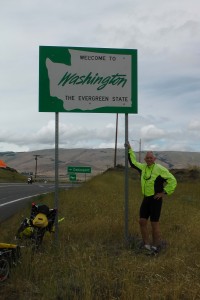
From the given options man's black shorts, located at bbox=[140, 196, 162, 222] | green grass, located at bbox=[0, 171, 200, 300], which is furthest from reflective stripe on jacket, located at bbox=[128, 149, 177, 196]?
green grass, located at bbox=[0, 171, 200, 300]

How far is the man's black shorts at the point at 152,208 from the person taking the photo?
25.6 ft

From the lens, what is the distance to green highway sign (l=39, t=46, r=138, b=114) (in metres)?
8.05

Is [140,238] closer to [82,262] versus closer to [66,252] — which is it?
[66,252]

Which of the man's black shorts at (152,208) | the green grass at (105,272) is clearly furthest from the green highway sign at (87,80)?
the green grass at (105,272)

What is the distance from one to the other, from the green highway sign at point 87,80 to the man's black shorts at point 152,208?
1.66m

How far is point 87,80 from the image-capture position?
8.19m

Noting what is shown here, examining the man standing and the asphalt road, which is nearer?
the man standing

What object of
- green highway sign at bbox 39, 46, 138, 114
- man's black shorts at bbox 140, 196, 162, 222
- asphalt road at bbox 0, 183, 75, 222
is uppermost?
green highway sign at bbox 39, 46, 138, 114

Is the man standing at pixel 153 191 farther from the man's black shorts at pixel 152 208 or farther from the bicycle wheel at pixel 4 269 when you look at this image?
the bicycle wheel at pixel 4 269

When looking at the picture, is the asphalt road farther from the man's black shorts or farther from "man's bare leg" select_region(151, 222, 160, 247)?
"man's bare leg" select_region(151, 222, 160, 247)

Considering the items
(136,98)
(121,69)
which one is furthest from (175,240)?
(121,69)

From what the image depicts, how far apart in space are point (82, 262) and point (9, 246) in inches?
38.4

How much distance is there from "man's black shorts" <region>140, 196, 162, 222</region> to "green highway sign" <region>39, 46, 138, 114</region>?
166cm

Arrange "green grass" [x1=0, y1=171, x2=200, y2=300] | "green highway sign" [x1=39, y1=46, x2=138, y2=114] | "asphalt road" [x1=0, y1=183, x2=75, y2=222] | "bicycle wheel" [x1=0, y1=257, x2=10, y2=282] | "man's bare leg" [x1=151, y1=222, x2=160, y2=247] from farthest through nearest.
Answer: "asphalt road" [x1=0, y1=183, x2=75, y2=222]
"green highway sign" [x1=39, y1=46, x2=138, y2=114]
"man's bare leg" [x1=151, y1=222, x2=160, y2=247]
"bicycle wheel" [x1=0, y1=257, x2=10, y2=282]
"green grass" [x1=0, y1=171, x2=200, y2=300]
